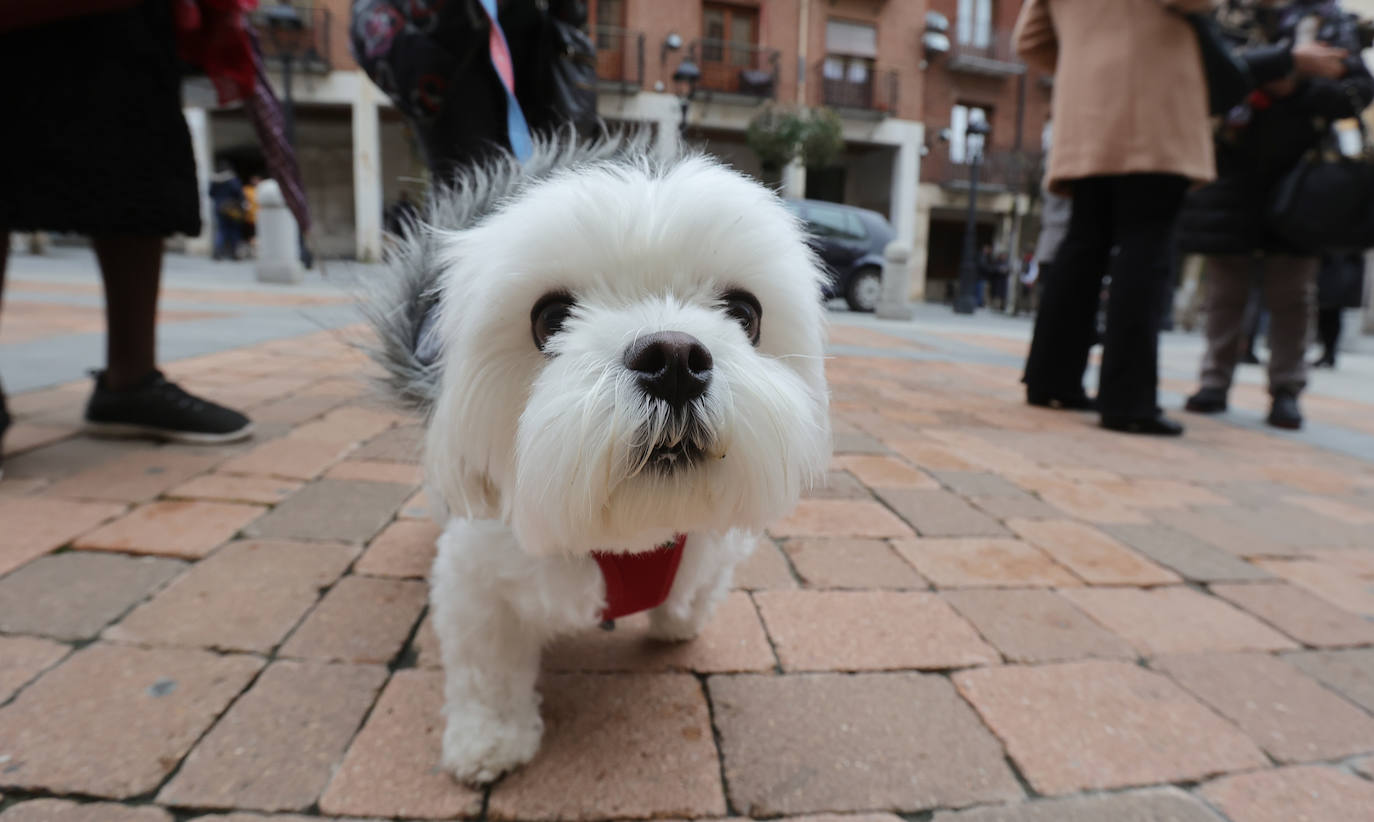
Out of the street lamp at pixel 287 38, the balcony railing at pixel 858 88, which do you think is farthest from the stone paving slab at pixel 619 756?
the balcony railing at pixel 858 88

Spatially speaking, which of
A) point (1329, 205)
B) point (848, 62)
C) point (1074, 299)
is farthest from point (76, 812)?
point (848, 62)

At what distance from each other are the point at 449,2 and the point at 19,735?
1.65m

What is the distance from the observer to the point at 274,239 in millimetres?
9594

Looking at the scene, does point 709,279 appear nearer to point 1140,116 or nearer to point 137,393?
point 137,393

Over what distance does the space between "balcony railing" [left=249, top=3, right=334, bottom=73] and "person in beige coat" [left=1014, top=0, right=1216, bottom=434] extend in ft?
62.1

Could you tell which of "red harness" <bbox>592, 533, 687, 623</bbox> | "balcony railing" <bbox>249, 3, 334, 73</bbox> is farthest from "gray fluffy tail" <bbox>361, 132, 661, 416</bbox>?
"balcony railing" <bbox>249, 3, 334, 73</bbox>

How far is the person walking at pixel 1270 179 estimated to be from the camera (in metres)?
3.36

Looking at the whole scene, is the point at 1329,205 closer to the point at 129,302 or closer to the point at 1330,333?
the point at 129,302

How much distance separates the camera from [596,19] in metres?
18.7

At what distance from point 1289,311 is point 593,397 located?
445cm

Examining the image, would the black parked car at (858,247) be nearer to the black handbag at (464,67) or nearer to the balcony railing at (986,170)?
the balcony railing at (986,170)

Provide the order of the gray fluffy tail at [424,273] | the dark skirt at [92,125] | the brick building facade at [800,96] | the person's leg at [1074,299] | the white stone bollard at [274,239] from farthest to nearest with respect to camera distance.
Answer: the brick building facade at [800,96] < the white stone bollard at [274,239] < the person's leg at [1074,299] < the dark skirt at [92,125] < the gray fluffy tail at [424,273]

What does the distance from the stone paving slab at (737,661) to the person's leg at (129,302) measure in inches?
10.2

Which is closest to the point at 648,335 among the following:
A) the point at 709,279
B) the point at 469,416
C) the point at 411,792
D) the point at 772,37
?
the point at 709,279
